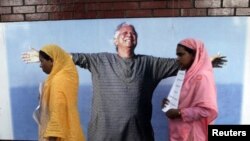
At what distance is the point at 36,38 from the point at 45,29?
0.12m

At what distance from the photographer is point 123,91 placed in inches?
103

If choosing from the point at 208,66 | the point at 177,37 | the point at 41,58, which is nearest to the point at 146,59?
the point at 177,37

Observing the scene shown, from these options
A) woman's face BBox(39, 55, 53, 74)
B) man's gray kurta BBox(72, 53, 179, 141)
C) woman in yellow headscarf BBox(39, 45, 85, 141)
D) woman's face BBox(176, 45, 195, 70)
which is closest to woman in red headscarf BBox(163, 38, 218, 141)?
woman's face BBox(176, 45, 195, 70)

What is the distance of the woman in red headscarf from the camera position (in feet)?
8.25

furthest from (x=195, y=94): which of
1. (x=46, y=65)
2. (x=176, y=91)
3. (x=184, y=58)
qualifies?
(x=46, y=65)

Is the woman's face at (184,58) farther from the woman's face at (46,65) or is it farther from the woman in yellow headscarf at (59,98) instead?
the woman's face at (46,65)

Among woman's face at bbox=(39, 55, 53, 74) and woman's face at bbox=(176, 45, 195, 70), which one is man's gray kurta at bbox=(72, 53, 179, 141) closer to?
woman's face at bbox=(176, 45, 195, 70)

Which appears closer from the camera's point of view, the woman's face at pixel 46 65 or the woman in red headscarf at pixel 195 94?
the woman in red headscarf at pixel 195 94

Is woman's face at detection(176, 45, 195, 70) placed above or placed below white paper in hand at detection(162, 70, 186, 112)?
above

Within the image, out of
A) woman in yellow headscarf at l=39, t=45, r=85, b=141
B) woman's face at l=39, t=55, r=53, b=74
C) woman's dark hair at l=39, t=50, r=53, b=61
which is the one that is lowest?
woman in yellow headscarf at l=39, t=45, r=85, b=141

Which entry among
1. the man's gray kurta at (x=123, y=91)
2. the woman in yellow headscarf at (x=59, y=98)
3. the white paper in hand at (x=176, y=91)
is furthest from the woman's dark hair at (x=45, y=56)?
the white paper in hand at (x=176, y=91)

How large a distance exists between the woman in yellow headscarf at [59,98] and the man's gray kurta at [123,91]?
0.15 m

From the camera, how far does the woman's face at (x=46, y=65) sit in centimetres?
264

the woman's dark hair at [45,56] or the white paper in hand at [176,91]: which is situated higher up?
the woman's dark hair at [45,56]
